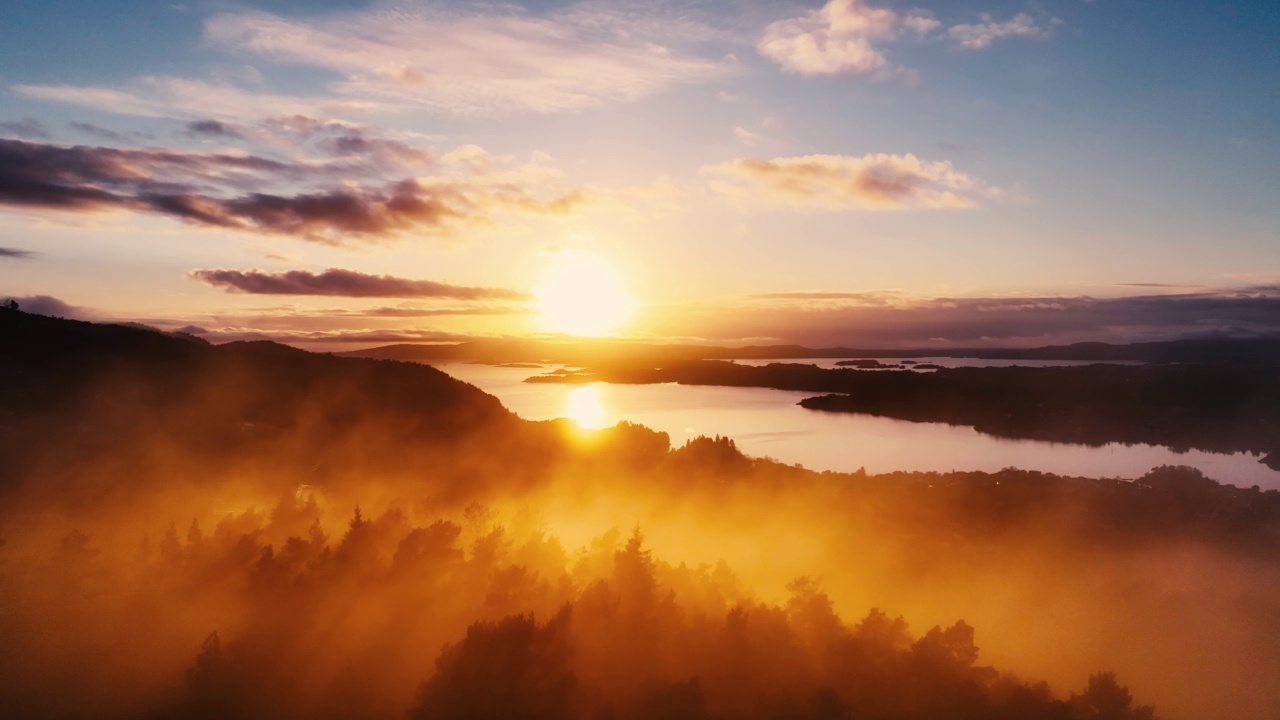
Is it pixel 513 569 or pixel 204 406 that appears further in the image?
pixel 204 406

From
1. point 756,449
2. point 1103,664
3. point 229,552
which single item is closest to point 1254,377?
point 756,449

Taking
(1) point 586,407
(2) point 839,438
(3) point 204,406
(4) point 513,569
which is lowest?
(2) point 839,438

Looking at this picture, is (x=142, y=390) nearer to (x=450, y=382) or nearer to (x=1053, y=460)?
(x=450, y=382)

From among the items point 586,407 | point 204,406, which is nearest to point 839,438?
point 586,407

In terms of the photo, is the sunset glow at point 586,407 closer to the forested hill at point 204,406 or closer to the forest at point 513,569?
the forested hill at point 204,406

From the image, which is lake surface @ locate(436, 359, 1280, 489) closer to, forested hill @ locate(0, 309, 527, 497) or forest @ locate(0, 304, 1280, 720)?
forested hill @ locate(0, 309, 527, 497)

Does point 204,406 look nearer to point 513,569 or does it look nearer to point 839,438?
point 513,569

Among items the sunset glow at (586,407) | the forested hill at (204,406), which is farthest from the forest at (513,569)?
→ the sunset glow at (586,407)
